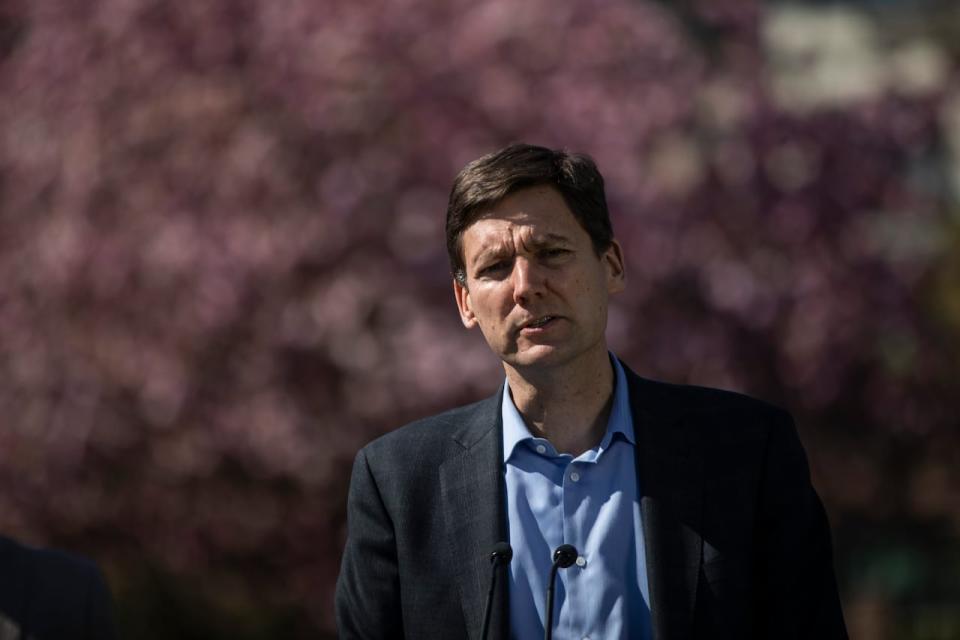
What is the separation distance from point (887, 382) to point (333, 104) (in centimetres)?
351

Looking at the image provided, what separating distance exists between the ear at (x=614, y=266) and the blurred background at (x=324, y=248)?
4.69 m

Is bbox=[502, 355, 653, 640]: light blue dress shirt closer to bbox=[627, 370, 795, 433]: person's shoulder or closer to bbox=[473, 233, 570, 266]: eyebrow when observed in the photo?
bbox=[627, 370, 795, 433]: person's shoulder

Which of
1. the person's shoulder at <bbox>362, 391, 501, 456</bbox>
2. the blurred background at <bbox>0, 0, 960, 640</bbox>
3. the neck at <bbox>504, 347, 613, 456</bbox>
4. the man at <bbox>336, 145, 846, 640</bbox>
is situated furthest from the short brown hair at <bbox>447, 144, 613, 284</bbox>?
the blurred background at <bbox>0, 0, 960, 640</bbox>

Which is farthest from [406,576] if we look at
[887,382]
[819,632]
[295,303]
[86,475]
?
[887,382]

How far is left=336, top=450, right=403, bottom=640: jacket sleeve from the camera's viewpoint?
269cm

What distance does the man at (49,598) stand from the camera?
105 inches

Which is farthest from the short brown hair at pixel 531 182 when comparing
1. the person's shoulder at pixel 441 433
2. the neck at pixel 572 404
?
the person's shoulder at pixel 441 433

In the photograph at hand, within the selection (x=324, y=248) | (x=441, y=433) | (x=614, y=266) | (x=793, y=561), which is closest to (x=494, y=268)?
(x=614, y=266)

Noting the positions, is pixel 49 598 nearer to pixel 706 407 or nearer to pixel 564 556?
pixel 564 556

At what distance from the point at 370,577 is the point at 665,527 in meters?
0.52

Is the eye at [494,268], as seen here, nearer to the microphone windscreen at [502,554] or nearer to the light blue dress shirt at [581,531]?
the light blue dress shirt at [581,531]

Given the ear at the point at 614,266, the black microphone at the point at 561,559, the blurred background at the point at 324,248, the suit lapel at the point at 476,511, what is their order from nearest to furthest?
the black microphone at the point at 561,559 < the suit lapel at the point at 476,511 < the ear at the point at 614,266 < the blurred background at the point at 324,248

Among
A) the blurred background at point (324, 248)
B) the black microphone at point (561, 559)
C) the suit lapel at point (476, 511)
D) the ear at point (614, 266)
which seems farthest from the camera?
the blurred background at point (324, 248)

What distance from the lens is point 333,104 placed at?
7.96 meters
